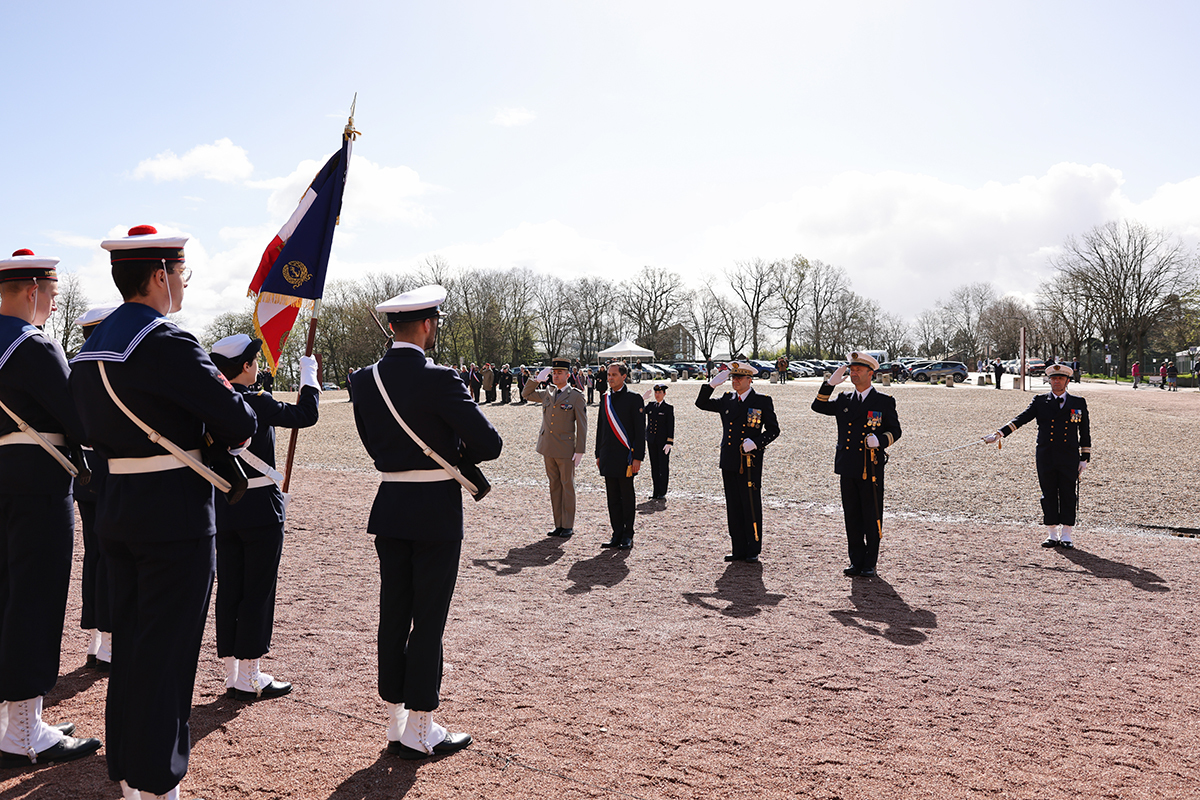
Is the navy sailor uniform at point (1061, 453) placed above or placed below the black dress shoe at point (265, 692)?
above

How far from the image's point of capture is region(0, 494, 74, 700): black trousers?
3.76 m

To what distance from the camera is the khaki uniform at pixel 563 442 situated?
31.5ft

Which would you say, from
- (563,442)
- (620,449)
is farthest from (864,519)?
(563,442)

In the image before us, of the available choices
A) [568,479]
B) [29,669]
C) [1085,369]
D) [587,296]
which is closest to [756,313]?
[587,296]

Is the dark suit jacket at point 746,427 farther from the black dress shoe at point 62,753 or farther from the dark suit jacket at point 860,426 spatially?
the black dress shoe at point 62,753

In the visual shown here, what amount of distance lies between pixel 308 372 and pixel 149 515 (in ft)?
5.03

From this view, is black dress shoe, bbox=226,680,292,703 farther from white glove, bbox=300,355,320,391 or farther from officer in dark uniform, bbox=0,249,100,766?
white glove, bbox=300,355,320,391

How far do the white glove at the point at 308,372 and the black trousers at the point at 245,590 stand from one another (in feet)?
2.98

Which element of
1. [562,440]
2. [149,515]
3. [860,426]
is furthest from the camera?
[562,440]

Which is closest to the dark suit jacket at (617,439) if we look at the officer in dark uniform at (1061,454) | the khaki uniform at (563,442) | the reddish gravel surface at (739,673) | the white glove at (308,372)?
the khaki uniform at (563,442)

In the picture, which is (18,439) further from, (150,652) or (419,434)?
(419,434)

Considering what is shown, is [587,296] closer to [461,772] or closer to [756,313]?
[756,313]

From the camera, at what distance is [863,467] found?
7.87 m

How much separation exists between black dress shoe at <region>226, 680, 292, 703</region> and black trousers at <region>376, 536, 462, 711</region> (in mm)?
1079
